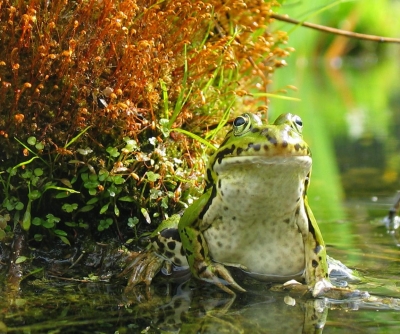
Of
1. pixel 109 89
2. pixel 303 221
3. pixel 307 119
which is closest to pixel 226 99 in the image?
pixel 109 89

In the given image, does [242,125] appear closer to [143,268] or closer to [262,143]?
[262,143]

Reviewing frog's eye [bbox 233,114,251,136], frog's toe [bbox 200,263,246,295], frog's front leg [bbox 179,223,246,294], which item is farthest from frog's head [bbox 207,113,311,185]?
frog's toe [bbox 200,263,246,295]

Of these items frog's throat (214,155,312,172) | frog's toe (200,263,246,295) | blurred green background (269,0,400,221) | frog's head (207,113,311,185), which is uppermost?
frog's head (207,113,311,185)

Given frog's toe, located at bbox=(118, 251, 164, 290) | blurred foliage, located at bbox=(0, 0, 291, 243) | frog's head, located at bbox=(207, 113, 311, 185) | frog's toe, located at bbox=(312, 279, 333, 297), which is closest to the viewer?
frog's head, located at bbox=(207, 113, 311, 185)

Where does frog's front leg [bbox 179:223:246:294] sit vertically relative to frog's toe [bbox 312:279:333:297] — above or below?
above

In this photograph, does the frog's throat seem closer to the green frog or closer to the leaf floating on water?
the green frog

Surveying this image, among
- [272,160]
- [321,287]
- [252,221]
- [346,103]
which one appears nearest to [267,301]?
[321,287]

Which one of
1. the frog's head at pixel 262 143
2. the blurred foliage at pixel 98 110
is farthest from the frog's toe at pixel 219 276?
the blurred foliage at pixel 98 110
